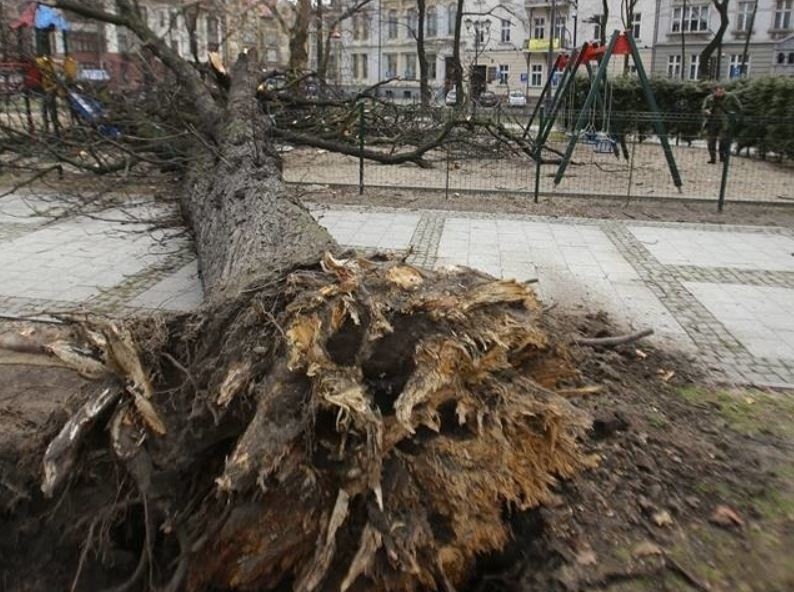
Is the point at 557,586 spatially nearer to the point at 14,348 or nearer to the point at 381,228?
the point at 14,348

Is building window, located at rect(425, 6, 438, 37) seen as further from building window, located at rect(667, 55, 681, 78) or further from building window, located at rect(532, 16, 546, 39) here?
building window, located at rect(667, 55, 681, 78)

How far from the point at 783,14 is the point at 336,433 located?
53.7 m

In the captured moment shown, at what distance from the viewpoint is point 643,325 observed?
18.8ft

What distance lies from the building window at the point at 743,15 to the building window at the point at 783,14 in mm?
1634

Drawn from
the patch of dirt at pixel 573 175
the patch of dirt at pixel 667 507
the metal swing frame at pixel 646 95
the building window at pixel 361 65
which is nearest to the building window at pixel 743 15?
the building window at pixel 361 65

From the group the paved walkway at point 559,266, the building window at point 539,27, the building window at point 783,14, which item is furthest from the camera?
the building window at point 539,27

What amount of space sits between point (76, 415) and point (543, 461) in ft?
5.92

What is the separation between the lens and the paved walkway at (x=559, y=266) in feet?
18.9

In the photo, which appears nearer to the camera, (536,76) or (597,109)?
(597,109)

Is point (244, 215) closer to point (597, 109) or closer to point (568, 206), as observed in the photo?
point (568, 206)

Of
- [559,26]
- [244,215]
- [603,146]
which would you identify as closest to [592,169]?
[603,146]

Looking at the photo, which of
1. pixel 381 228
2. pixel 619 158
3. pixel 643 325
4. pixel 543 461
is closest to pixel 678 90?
pixel 619 158

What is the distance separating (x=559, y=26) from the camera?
50719 millimetres

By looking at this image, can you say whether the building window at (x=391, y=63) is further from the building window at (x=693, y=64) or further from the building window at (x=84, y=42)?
the building window at (x=84, y=42)
